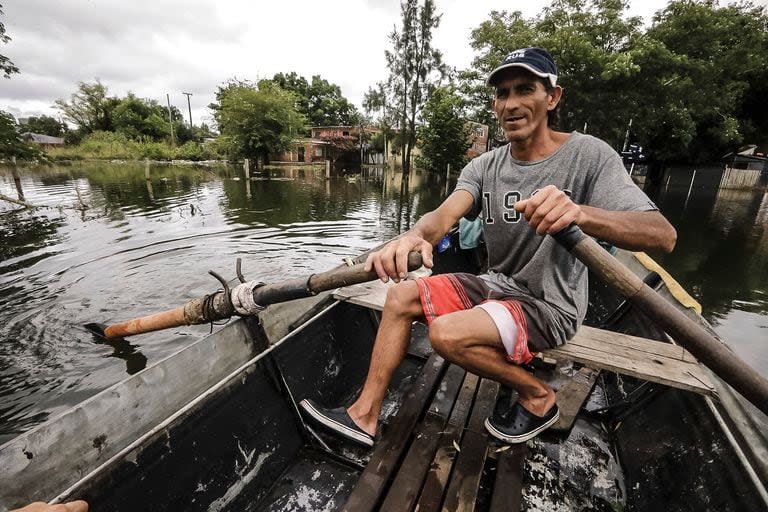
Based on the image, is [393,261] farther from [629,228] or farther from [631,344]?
[631,344]

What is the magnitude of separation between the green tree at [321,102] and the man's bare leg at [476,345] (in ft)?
196

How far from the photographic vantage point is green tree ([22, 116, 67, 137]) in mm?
56625

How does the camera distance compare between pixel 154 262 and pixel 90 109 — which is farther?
pixel 90 109

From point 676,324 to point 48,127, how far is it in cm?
8305

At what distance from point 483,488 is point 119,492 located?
181 cm

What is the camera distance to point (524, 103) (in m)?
2.09

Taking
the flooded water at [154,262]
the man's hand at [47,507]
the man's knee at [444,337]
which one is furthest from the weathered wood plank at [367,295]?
the flooded water at [154,262]

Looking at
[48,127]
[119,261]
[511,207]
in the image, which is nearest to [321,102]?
[48,127]

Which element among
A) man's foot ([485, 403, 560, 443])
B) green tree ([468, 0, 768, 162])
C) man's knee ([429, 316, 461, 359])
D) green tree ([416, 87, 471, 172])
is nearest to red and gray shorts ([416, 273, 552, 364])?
man's knee ([429, 316, 461, 359])

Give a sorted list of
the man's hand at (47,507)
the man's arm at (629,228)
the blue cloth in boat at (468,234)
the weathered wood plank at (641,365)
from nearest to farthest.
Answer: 1. the man's hand at (47,507)
2. the man's arm at (629,228)
3. the weathered wood plank at (641,365)
4. the blue cloth in boat at (468,234)

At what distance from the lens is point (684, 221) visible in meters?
15.2

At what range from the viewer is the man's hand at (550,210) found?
139 centimetres

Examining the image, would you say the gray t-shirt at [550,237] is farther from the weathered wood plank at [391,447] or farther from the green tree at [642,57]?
the green tree at [642,57]

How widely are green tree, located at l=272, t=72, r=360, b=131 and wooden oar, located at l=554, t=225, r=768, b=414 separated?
60.1 m
